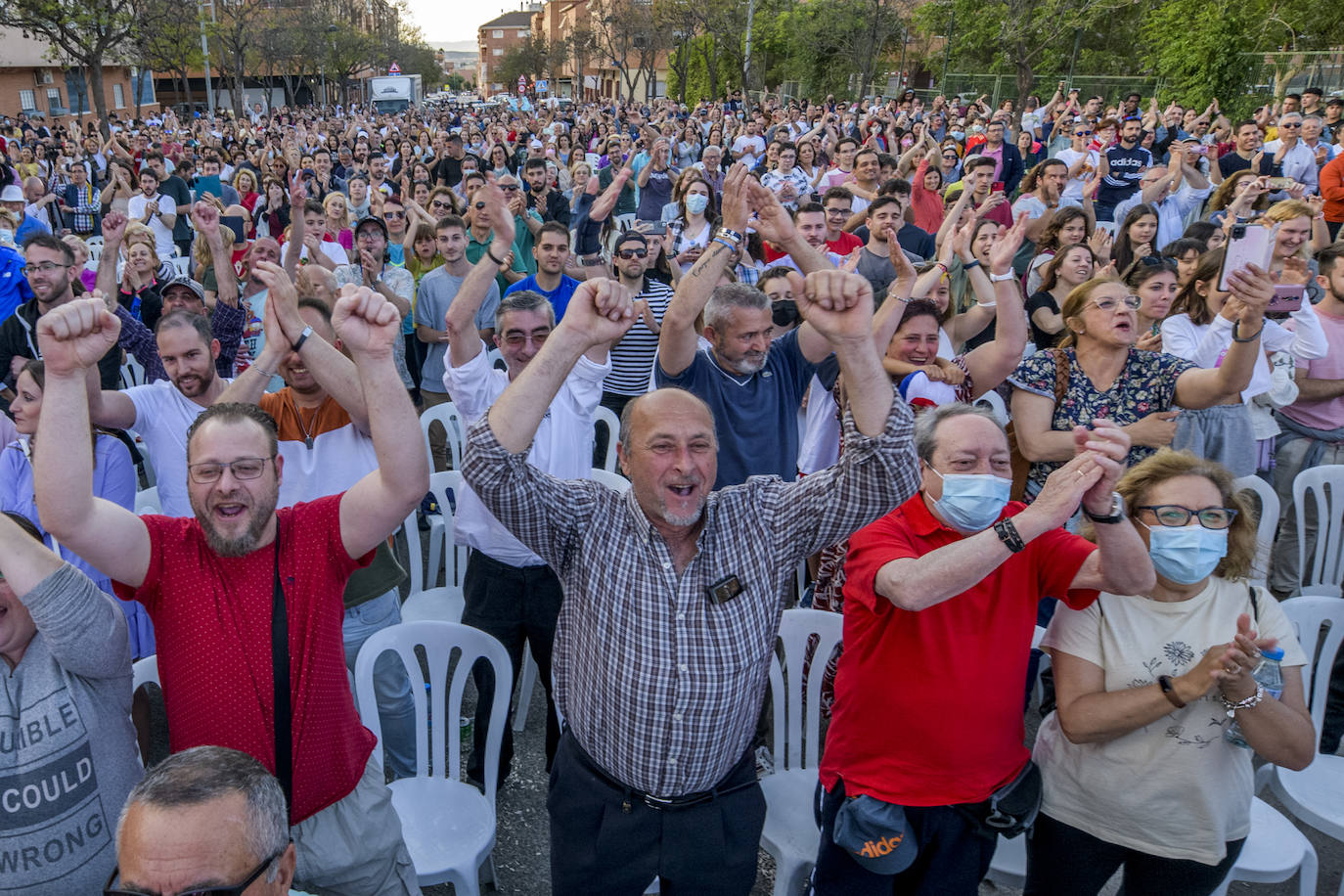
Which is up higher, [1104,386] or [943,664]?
[1104,386]

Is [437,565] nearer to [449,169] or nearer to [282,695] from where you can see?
[282,695]

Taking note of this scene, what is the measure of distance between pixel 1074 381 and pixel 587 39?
64.2 metres

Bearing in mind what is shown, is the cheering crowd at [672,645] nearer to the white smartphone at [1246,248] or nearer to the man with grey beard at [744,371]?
the man with grey beard at [744,371]

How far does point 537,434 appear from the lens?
11.2 feet

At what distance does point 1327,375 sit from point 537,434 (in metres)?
3.77

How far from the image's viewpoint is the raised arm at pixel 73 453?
6.79 ft

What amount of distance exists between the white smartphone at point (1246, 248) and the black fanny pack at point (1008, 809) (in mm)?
2234

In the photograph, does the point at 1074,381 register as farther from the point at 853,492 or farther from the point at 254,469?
the point at 254,469

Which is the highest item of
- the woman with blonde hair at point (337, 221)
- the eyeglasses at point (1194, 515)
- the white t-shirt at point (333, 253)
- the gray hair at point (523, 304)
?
the woman with blonde hair at point (337, 221)

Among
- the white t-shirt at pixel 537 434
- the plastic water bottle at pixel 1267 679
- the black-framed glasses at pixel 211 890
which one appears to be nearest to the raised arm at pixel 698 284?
the white t-shirt at pixel 537 434

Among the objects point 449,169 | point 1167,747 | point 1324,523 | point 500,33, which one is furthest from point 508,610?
point 500,33

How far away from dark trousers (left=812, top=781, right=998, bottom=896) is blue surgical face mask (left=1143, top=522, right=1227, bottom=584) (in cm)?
83

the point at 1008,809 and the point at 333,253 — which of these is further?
Result: the point at 333,253

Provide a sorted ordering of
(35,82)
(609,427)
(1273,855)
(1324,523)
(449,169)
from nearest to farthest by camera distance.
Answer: (1273,855) < (1324,523) < (609,427) < (449,169) < (35,82)
